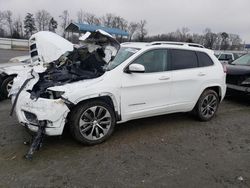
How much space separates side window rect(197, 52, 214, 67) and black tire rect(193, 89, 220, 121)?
1.96 feet

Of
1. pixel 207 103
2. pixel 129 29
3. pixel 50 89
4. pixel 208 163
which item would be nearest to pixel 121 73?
pixel 50 89

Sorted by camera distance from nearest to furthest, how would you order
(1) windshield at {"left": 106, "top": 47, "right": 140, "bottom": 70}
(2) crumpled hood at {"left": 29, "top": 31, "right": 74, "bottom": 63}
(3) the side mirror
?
(3) the side mirror < (1) windshield at {"left": 106, "top": 47, "right": 140, "bottom": 70} < (2) crumpled hood at {"left": 29, "top": 31, "right": 74, "bottom": 63}

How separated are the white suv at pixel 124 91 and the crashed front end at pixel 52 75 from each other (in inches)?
0.6

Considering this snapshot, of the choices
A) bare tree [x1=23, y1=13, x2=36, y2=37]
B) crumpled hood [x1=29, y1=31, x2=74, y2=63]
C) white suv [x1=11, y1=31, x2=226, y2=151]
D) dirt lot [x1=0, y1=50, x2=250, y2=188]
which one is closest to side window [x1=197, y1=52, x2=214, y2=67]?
white suv [x1=11, y1=31, x2=226, y2=151]

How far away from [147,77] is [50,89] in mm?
1776

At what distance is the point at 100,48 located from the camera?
16.8ft

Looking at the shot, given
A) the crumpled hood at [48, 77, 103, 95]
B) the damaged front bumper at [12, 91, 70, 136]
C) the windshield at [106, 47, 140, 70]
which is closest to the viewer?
the damaged front bumper at [12, 91, 70, 136]

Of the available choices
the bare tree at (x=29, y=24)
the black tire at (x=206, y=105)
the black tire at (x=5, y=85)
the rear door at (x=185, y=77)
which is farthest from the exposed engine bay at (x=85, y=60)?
the bare tree at (x=29, y=24)

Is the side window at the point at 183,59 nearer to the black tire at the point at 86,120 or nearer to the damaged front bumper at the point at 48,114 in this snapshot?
the black tire at the point at 86,120

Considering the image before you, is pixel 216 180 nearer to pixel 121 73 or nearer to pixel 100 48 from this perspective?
pixel 121 73

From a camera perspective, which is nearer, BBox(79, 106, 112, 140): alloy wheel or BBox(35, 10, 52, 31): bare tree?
BBox(79, 106, 112, 140): alloy wheel

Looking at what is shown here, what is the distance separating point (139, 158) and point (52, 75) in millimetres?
2208

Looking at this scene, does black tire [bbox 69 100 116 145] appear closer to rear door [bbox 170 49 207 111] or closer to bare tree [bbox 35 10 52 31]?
rear door [bbox 170 49 207 111]

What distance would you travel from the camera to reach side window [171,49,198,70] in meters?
5.29
